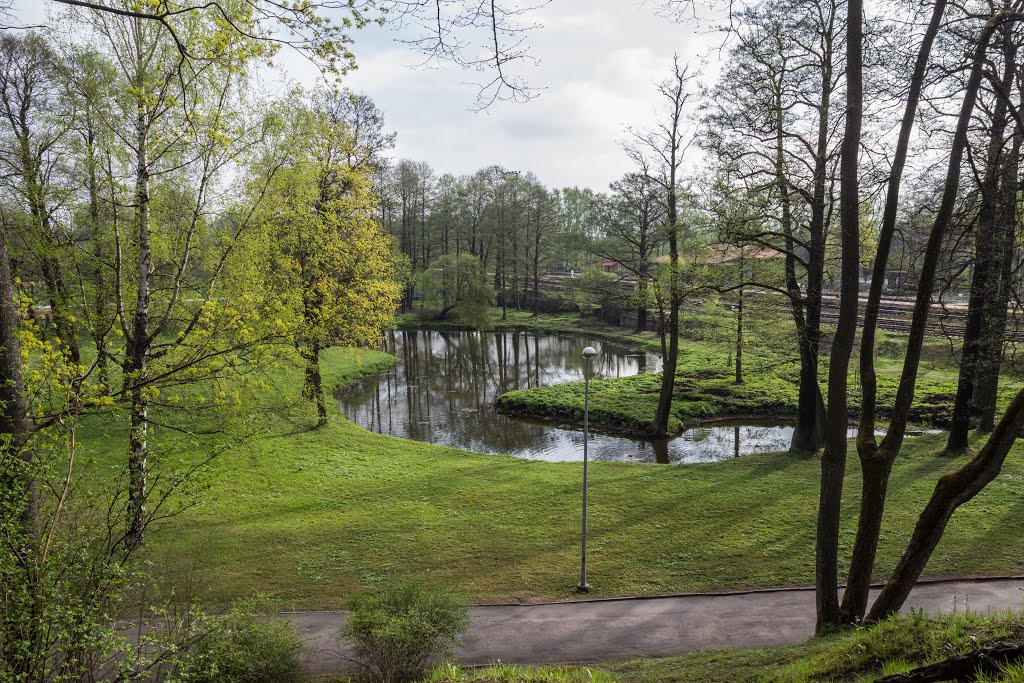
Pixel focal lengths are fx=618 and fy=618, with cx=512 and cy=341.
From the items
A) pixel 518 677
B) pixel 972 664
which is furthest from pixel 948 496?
pixel 518 677

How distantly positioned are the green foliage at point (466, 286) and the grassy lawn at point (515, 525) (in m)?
27.5

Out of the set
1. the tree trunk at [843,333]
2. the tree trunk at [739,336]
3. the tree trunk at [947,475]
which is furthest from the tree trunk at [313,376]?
the tree trunk at [947,475]

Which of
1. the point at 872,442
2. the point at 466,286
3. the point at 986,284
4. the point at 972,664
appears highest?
the point at 466,286

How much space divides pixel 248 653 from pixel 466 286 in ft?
125

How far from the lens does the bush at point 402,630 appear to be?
6922 millimetres

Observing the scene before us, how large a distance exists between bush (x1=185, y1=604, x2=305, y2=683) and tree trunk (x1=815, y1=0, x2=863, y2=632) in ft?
20.5

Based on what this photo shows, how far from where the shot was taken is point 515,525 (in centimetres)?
1265

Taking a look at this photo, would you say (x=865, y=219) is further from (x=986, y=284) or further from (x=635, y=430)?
(x=635, y=430)

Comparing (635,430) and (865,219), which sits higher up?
(865,219)

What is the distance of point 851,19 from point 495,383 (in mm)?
24168

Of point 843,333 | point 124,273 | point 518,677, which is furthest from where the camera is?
point 124,273

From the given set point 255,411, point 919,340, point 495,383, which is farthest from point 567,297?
point 919,340

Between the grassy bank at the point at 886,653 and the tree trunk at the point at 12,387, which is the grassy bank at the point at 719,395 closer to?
the grassy bank at the point at 886,653

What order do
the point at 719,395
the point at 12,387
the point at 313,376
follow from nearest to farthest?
the point at 12,387 → the point at 313,376 → the point at 719,395
